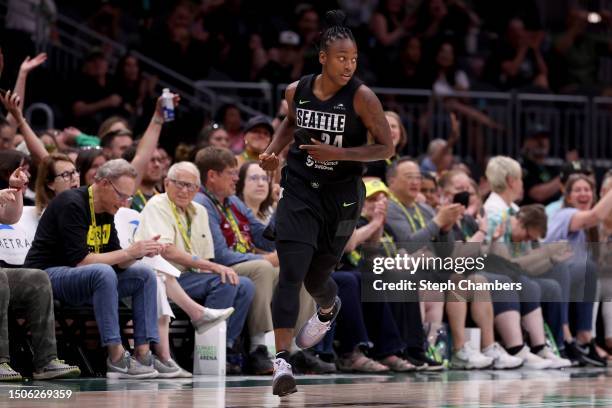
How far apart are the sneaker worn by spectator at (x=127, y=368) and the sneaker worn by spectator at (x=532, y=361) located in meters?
3.86

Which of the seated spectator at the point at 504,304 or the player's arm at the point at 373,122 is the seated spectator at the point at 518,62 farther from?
the player's arm at the point at 373,122

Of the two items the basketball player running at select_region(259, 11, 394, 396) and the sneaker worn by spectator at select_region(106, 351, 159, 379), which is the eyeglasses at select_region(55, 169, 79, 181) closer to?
the sneaker worn by spectator at select_region(106, 351, 159, 379)

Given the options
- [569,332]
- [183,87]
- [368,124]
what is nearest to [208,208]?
[368,124]

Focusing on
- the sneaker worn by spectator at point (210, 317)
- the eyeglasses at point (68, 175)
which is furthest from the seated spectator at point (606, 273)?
the eyeglasses at point (68, 175)

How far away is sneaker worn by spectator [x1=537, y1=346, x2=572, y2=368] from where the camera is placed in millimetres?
11461

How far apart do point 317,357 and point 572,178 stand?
12.3ft

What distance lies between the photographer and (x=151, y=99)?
13.1 metres

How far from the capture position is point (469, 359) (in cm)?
1110

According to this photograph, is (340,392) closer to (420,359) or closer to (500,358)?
(420,359)

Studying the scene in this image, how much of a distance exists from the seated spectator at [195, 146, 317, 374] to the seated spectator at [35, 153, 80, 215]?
123cm

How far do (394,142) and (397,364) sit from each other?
201cm

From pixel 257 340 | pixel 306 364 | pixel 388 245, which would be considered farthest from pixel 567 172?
pixel 257 340

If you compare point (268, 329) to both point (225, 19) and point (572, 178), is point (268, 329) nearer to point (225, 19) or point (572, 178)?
point (572, 178)

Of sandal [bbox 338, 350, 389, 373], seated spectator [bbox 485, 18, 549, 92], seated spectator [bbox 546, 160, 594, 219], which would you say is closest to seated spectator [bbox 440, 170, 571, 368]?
sandal [bbox 338, 350, 389, 373]
